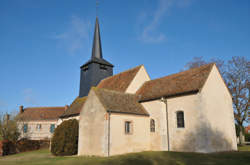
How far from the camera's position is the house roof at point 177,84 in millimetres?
16077

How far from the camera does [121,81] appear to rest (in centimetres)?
2278

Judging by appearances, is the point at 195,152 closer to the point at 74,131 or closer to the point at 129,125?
the point at 129,125

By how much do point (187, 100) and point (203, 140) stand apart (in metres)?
3.17

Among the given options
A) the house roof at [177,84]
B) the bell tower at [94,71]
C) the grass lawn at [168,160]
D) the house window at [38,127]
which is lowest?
the grass lawn at [168,160]

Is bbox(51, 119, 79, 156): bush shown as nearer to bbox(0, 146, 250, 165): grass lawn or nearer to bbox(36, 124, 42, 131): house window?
bbox(0, 146, 250, 165): grass lawn

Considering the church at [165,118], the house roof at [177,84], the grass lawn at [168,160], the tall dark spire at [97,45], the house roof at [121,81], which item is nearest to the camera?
the grass lawn at [168,160]

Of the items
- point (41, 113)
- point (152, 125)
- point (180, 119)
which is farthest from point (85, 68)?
point (41, 113)

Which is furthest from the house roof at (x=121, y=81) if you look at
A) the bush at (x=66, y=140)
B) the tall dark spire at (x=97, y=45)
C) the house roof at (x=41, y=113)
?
the house roof at (x=41, y=113)

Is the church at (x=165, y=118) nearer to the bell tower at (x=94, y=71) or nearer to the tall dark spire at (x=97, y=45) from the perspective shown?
the bell tower at (x=94, y=71)

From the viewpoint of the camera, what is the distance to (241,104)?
2534 centimetres

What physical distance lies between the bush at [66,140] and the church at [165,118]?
83cm

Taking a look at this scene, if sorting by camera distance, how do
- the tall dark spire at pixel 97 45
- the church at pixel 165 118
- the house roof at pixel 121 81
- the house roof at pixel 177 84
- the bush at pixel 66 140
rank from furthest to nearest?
the tall dark spire at pixel 97 45
the house roof at pixel 121 81
the bush at pixel 66 140
the house roof at pixel 177 84
the church at pixel 165 118

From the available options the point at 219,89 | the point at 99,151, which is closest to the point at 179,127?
the point at 219,89

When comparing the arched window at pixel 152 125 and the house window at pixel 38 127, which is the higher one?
the arched window at pixel 152 125
